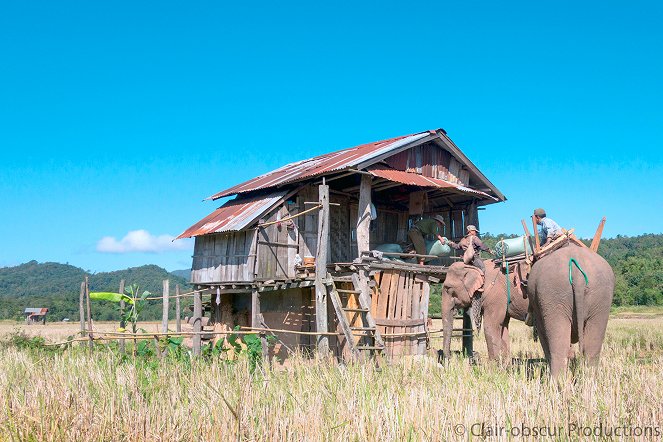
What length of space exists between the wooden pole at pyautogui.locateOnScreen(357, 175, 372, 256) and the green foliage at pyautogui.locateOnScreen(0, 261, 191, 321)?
47.2 m

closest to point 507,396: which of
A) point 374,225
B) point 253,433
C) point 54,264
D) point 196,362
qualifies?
point 253,433

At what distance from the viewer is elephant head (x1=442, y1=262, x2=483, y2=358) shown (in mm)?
11797

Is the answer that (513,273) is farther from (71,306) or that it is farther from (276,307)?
(71,306)

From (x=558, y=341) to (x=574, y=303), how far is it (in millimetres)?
546

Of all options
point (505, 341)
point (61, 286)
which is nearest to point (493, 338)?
point (505, 341)

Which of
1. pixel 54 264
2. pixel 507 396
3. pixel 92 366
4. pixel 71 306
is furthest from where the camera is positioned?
pixel 54 264

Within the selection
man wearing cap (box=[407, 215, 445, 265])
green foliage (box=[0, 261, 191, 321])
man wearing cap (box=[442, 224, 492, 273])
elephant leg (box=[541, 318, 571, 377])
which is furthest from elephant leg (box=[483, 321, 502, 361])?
green foliage (box=[0, 261, 191, 321])

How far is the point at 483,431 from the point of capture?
5059mm

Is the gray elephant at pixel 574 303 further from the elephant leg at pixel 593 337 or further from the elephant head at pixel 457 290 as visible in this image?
the elephant head at pixel 457 290

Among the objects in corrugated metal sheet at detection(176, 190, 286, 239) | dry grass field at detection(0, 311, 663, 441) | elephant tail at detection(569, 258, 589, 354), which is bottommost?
dry grass field at detection(0, 311, 663, 441)

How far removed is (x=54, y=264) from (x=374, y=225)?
123518 millimetres

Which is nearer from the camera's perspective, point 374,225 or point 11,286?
point 374,225

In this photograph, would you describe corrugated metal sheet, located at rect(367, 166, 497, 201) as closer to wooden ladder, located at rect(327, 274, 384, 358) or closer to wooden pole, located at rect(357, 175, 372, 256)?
wooden pole, located at rect(357, 175, 372, 256)

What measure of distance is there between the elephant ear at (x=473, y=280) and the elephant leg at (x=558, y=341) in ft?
12.2
